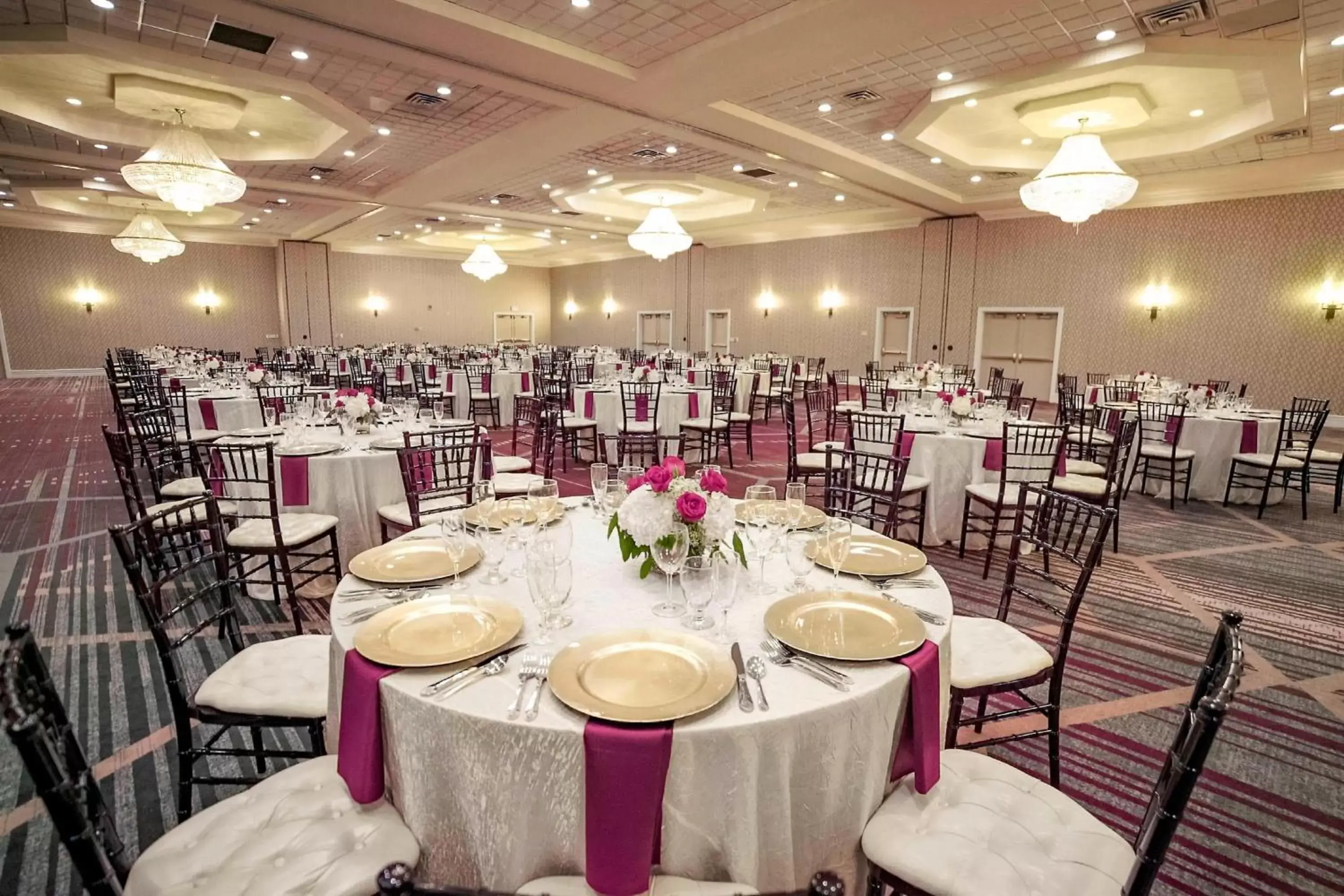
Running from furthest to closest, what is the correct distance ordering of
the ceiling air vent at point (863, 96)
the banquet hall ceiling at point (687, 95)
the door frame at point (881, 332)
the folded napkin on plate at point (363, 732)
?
1. the door frame at point (881, 332)
2. the ceiling air vent at point (863, 96)
3. the banquet hall ceiling at point (687, 95)
4. the folded napkin on plate at point (363, 732)

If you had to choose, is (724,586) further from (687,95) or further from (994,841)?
(687,95)

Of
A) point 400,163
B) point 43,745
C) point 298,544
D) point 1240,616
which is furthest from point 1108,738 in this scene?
point 400,163

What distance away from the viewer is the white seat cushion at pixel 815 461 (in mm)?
5570

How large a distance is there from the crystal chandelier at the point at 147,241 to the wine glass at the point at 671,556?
48.3 ft

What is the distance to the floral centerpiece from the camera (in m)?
1.81

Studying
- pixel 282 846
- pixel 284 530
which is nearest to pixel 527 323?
pixel 284 530

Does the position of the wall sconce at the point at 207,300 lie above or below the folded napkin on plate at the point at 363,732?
above

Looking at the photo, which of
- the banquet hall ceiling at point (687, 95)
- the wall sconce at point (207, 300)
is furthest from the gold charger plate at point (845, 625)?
the wall sconce at point (207, 300)

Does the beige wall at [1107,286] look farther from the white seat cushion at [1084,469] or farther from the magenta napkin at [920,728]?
the magenta napkin at [920,728]

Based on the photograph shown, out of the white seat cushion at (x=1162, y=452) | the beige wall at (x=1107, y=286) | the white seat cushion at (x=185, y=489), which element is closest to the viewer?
the white seat cushion at (x=185, y=489)

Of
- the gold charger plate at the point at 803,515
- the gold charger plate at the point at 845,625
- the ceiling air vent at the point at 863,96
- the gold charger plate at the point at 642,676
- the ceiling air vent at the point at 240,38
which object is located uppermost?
the ceiling air vent at the point at 863,96

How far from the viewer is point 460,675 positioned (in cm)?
149

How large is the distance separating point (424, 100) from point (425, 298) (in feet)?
51.5

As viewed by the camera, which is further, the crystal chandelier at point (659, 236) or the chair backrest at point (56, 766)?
the crystal chandelier at point (659, 236)
